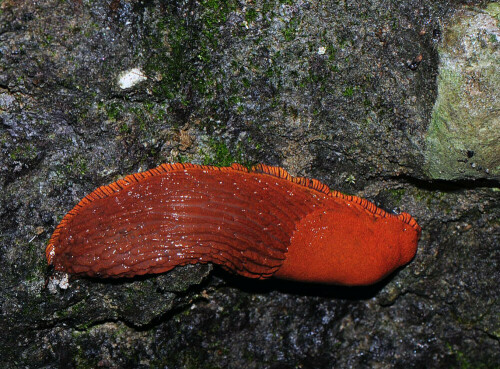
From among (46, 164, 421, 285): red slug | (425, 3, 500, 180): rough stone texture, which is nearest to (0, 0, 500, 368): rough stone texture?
(425, 3, 500, 180): rough stone texture

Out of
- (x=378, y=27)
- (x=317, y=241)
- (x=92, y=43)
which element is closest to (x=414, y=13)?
(x=378, y=27)

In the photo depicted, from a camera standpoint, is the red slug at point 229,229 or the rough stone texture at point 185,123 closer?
the red slug at point 229,229

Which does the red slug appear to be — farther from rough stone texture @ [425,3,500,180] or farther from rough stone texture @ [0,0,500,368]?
rough stone texture @ [425,3,500,180]

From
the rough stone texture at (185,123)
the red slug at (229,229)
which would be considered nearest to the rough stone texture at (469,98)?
the rough stone texture at (185,123)

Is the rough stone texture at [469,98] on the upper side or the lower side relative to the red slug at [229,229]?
upper

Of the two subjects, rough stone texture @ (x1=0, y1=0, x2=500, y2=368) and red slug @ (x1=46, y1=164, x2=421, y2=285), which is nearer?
red slug @ (x1=46, y1=164, x2=421, y2=285)

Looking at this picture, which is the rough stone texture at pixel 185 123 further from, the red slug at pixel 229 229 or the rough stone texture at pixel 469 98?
the red slug at pixel 229 229
